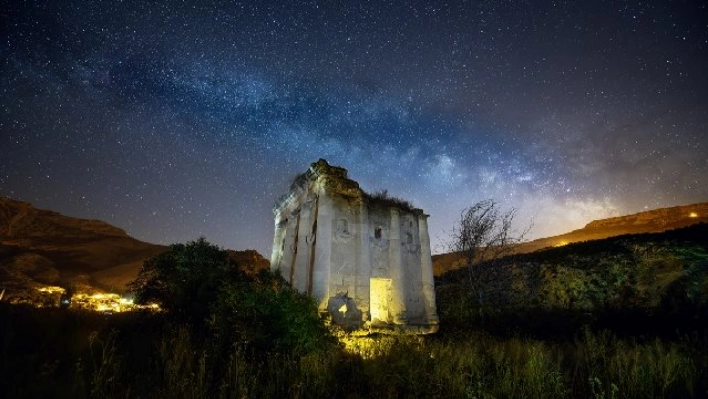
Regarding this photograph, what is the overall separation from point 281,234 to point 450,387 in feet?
49.9

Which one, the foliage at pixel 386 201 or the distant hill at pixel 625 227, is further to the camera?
the distant hill at pixel 625 227

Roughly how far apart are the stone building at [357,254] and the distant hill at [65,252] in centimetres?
2034

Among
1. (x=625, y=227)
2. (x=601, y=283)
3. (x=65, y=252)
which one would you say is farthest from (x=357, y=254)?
(x=65, y=252)

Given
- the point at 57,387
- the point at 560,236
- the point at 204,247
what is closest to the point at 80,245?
the point at 204,247

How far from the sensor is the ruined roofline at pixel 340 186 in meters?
15.3

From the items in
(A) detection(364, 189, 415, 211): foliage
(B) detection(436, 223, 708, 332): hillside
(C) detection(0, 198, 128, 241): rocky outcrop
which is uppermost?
(C) detection(0, 198, 128, 241): rocky outcrop

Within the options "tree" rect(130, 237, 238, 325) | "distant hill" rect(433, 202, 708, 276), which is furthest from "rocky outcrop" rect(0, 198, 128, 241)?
"distant hill" rect(433, 202, 708, 276)

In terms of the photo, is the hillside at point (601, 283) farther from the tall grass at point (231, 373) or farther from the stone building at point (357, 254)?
the tall grass at point (231, 373)

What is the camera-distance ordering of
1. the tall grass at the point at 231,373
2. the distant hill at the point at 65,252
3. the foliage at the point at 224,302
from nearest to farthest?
the tall grass at the point at 231,373
the foliage at the point at 224,302
the distant hill at the point at 65,252

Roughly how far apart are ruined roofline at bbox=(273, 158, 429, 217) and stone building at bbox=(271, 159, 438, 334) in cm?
5

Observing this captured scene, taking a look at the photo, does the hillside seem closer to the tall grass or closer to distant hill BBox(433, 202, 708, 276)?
the tall grass

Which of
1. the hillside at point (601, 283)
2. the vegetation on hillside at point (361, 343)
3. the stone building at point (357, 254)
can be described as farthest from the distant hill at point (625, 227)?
the stone building at point (357, 254)

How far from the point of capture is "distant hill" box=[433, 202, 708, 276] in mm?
45156

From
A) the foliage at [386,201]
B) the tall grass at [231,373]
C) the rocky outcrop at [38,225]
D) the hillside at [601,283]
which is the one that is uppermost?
the rocky outcrop at [38,225]
